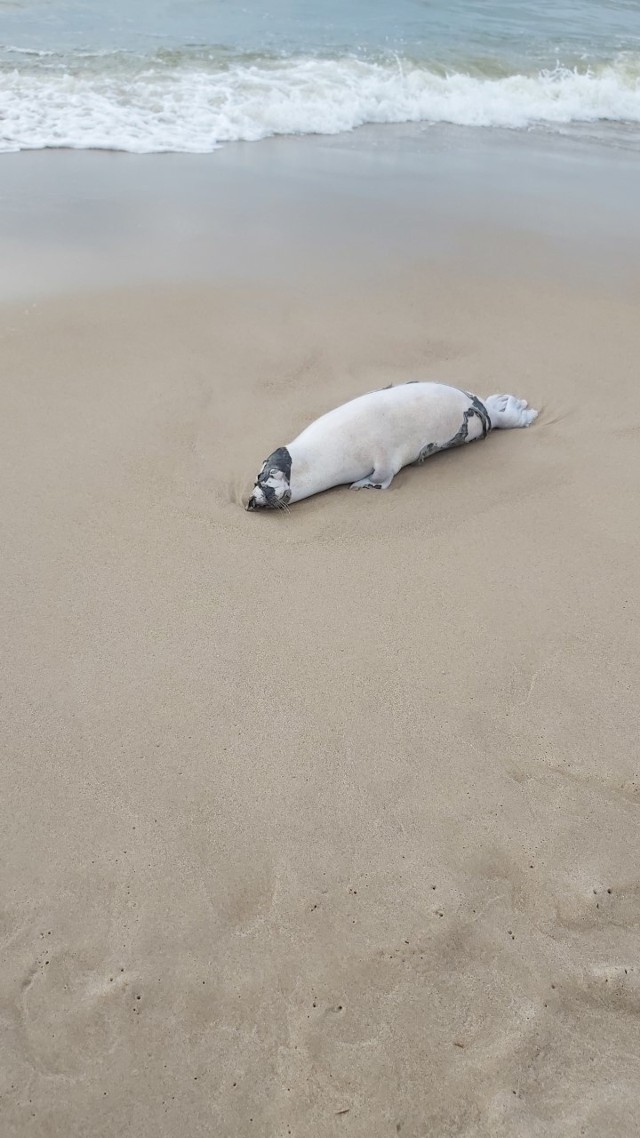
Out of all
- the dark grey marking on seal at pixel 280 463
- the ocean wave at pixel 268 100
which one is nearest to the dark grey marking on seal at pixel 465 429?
the dark grey marking on seal at pixel 280 463

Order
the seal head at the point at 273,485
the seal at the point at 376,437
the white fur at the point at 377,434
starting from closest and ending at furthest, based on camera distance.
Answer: the seal head at the point at 273,485, the seal at the point at 376,437, the white fur at the point at 377,434

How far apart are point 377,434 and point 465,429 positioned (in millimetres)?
507

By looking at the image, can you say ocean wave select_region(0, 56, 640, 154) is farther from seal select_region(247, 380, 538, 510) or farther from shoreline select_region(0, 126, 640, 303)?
seal select_region(247, 380, 538, 510)

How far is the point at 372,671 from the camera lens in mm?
2998

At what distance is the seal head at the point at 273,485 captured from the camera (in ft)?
12.3

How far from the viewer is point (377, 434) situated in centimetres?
411

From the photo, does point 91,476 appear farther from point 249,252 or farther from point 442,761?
point 249,252

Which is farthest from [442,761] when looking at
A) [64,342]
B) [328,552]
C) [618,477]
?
[64,342]

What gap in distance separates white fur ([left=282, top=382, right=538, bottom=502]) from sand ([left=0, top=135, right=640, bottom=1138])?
0.39 ft

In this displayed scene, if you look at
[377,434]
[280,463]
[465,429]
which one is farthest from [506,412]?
[280,463]

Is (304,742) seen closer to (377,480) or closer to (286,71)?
(377,480)

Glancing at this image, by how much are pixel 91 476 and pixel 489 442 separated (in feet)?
6.81

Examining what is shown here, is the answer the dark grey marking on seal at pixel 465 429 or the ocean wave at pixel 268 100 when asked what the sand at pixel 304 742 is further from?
the ocean wave at pixel 268 100

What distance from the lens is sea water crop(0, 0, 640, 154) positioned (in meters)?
8.26
